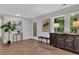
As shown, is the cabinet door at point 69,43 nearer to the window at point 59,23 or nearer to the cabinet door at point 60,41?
the cabinet door at point 60,41

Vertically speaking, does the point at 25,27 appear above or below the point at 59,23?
below

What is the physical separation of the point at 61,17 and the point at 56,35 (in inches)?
25.1

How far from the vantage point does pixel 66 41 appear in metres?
3.17

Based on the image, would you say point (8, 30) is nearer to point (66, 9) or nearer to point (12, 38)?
point (12, 38)

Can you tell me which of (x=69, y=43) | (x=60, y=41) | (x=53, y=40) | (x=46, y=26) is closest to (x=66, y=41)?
(x=69, y=43)

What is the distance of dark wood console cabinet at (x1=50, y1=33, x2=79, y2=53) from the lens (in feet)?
9.36

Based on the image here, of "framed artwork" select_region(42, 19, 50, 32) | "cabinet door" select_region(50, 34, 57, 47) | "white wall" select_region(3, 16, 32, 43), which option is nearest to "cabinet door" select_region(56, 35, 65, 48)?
"cabinet door" select_region(50, 34, 57, 47)

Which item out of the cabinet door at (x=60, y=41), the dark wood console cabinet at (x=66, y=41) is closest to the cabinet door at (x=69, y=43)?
the dark wood console cabinet at (x=66, y=41)

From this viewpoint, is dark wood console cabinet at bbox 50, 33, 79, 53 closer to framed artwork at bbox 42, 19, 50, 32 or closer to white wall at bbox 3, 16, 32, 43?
framed artwork at bbox 42, 19, 50, 32

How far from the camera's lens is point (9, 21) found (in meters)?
2.64

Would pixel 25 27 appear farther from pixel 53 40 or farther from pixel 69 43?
pixel 69 43

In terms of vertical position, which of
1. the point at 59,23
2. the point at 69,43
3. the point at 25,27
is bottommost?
the point at 69,43

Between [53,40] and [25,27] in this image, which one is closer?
[25,27]

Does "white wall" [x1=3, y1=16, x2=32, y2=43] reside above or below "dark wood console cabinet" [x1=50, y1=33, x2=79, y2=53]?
above
